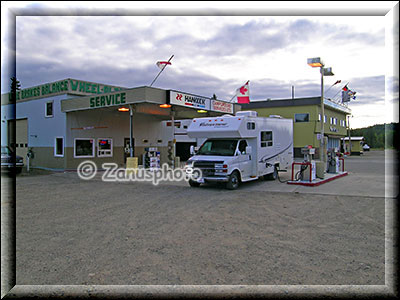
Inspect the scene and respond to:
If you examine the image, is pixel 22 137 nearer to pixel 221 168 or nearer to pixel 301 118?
pixel 221 168

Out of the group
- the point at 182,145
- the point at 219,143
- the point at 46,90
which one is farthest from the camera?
the point at 182,145

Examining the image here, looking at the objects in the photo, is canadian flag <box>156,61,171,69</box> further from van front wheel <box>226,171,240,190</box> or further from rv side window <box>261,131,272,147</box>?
van front wheel <box>226,171,240,190</box>

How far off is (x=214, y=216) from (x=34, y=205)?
5690 millimetres

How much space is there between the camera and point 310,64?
14352mm

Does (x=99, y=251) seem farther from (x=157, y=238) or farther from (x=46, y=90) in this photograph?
(x=46, y=90)

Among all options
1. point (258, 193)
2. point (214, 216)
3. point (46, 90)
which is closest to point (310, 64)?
point (258, 193)

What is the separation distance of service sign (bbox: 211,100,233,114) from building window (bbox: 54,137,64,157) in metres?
10.5

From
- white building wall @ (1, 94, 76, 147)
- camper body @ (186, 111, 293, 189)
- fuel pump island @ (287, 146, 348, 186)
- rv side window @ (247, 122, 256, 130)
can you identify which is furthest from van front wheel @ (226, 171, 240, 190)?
white building wall @ (1, 94, 76, 147)

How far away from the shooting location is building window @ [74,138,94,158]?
21.3 meters

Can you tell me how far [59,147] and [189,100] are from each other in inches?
385

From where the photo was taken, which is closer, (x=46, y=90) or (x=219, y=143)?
(x=219, y=143)

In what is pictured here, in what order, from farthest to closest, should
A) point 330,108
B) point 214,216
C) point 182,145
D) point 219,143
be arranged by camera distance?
point 330,108 → point 182,145 → point 219,143 → point 214,216

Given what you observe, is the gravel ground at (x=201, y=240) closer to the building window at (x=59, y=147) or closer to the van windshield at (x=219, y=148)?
the van windshield at (x=219, y=148)

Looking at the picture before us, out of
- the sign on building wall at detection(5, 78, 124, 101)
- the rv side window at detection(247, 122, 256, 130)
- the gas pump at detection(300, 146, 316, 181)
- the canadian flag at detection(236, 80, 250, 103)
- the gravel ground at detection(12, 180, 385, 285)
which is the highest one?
the sign on building wall at detection(5, 78, 124, 101)
